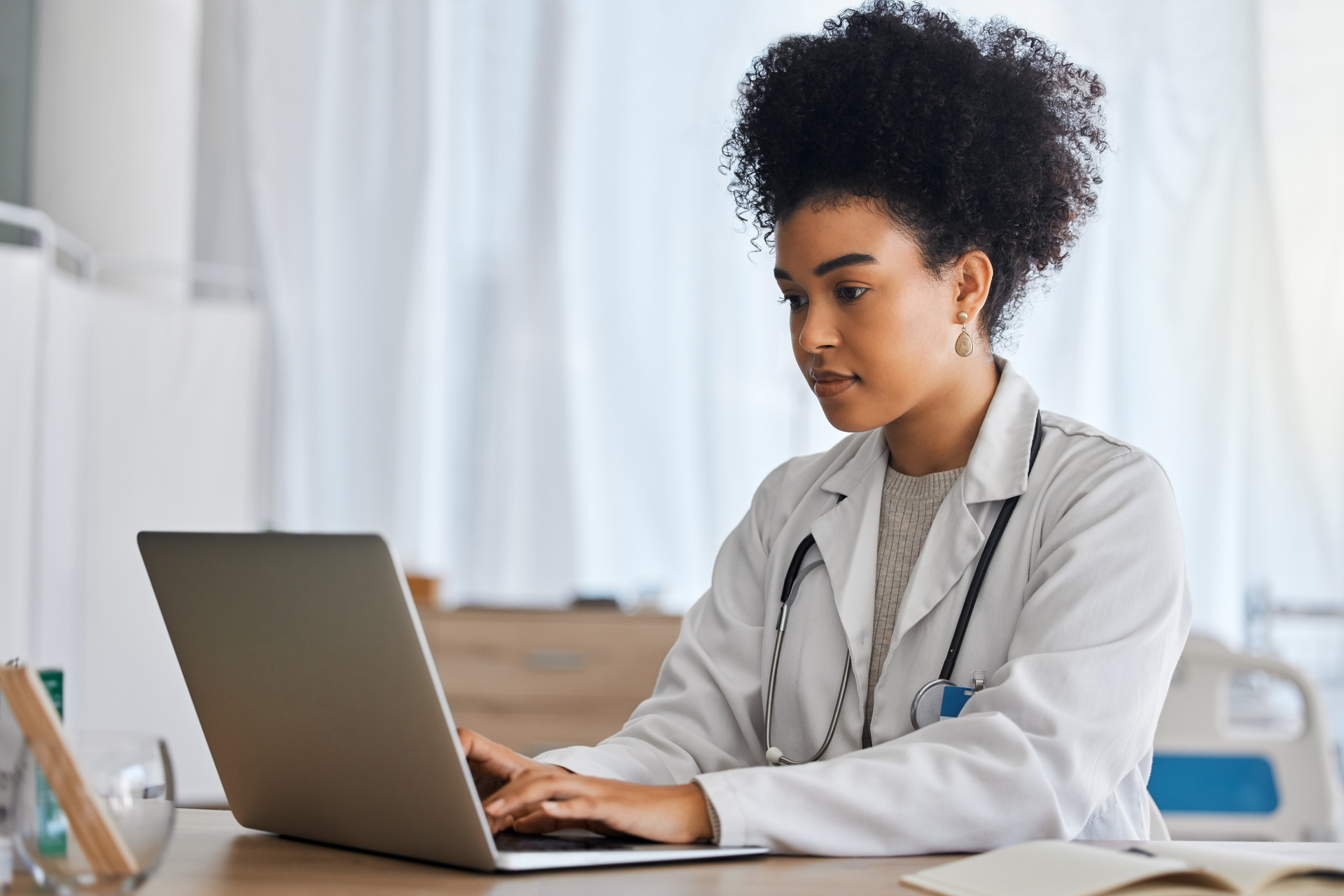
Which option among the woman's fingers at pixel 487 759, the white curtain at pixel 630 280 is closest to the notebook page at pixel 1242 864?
the woman's fingers at pixel 487 759

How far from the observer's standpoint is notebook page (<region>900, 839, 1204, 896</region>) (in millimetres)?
746

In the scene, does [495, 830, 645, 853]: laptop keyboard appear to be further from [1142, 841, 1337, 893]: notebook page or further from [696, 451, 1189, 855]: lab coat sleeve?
[1142, 841, 1337, 893]: notebook page

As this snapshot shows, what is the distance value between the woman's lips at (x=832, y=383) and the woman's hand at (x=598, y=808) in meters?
0.49

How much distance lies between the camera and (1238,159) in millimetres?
3463

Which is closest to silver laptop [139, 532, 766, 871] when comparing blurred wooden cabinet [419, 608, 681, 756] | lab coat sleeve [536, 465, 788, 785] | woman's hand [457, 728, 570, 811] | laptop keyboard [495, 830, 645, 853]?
laptop keyboard [495, 830, 645, 853]

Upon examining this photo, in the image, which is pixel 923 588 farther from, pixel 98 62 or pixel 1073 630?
pixel 98 62

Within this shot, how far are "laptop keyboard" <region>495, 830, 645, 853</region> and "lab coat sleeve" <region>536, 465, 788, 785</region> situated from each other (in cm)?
23

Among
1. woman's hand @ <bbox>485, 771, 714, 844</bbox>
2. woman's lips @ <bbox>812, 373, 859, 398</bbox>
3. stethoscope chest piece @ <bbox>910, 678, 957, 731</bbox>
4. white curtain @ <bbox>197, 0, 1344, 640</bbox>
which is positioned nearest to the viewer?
woman's hand @ <bbox>485, 771, 714, 844</bbox>

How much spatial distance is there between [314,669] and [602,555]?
2.75 meters

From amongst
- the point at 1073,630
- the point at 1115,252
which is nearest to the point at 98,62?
the point at 1115,252

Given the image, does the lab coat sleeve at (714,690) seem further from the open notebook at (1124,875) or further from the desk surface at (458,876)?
the open notebook at (1124,875)

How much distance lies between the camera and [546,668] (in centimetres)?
303

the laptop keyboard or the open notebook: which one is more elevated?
the open notebook

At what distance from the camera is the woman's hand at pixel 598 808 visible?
92cm
